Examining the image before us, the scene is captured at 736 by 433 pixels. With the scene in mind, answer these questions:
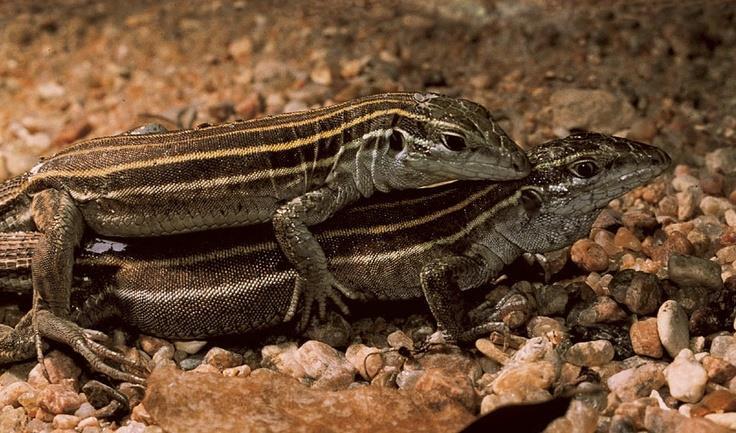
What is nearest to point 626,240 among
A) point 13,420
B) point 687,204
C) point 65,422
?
point 687,204

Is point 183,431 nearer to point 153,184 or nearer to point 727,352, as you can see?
point 153,184

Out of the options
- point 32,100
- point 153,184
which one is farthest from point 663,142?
point 32,100

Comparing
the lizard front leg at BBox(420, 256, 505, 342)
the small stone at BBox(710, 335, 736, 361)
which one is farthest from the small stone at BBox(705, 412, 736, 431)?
the lizard front leg at BBox(420, 256, 505, 342)

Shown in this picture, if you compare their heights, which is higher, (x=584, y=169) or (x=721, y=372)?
(x=584, y=169)

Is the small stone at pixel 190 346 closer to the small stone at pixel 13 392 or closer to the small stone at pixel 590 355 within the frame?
the small stone at pixel 13 392

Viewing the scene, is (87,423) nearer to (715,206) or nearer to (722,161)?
(715,206)

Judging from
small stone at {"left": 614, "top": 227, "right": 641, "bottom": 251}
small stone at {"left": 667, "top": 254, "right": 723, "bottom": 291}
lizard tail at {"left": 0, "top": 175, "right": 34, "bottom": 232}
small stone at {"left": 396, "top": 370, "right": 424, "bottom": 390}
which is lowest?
small stone at {"left": 396, "top": 370, "right": 424, "bottom": 390}

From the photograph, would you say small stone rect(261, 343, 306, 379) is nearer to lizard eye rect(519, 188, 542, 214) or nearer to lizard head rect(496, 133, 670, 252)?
lizard head rect(496, 133, 670, 252)
